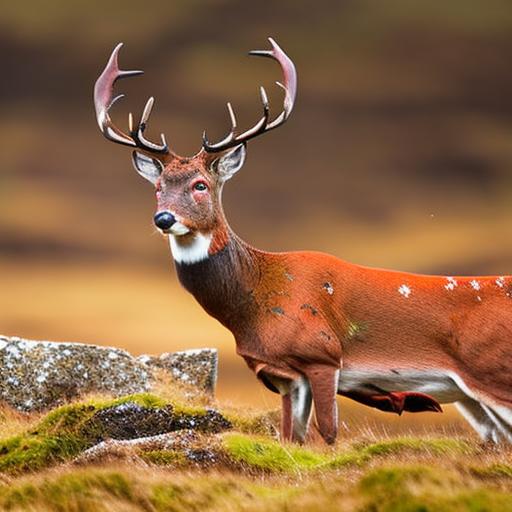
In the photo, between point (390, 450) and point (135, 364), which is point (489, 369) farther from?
point (135, 364)

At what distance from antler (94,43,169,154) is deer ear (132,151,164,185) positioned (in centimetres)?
10

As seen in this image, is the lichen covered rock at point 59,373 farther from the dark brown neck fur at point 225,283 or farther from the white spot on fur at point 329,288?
the white spot on fur at point 329,288

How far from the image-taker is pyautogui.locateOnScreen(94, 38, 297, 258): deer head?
1097 cm

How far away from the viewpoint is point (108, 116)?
12.7m

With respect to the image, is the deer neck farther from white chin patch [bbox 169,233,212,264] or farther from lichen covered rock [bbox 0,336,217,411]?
lichen covered rock [bbox 0,336,217,411]

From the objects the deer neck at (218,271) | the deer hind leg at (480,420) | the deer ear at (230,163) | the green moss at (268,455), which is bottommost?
the deer hind leg at (480,420)

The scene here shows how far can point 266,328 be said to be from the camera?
443 inches

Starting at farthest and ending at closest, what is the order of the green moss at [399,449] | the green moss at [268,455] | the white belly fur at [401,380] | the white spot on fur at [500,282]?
the white spot on fur at [500,282] → the white belly fur at [401,380] → the green moss at [268,455] → the green moss at [399,449]

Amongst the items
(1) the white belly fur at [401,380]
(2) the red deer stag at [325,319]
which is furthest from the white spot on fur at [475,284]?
(1) the white belly fur at [401,380]

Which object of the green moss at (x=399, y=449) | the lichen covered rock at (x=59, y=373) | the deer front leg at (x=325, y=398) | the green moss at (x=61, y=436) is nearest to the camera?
the green moss at (x=399, y=449)

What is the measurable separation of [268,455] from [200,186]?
2887 mm

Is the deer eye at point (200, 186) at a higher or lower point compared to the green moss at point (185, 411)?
higher

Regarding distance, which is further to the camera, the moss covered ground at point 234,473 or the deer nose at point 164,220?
the deer nose at point 164,220

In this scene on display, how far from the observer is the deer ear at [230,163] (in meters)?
11.4
